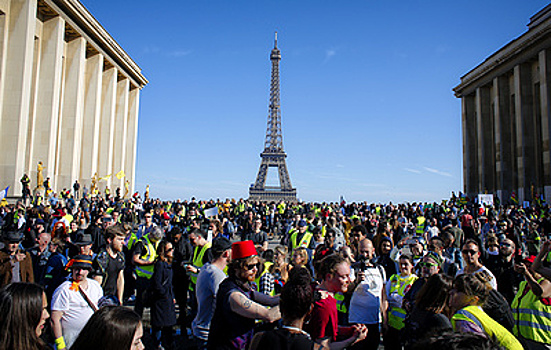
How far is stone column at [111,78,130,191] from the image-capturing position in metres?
45.3

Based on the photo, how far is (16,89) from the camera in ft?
88.2

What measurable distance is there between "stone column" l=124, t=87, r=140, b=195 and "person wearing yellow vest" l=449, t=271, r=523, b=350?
48081 mm

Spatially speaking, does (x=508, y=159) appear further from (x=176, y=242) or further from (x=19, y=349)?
(x=19, y=349)

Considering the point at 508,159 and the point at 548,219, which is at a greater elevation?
the point at 508,159

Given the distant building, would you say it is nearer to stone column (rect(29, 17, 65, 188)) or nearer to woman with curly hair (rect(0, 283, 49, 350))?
woman with curly hair (rect(0, 283, 49, 350))

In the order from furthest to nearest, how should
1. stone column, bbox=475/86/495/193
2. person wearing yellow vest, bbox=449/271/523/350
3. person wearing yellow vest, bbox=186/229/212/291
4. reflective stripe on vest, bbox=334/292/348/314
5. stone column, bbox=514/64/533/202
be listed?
stone column, bbox=475/86/495/193 → stone column, bbox=514/64/533/202 → person wearing yellow vest, bbox=186/229/212/291 → reflective stripe on vest, bbox=334/292/348/314 → person wearing yellow vest, bbox=449/271/523/350

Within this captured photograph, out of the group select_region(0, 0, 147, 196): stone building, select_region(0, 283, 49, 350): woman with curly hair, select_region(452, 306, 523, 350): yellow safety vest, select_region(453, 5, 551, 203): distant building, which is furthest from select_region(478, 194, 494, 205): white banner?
select_region(0, 0, 147, 196): stone building

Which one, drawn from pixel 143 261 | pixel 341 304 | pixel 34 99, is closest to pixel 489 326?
pixel 341 304

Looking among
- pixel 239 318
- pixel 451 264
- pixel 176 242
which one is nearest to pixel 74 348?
pixel 239 318

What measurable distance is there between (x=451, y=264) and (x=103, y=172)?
3980 centimetres

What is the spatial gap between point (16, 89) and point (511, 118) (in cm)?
4086

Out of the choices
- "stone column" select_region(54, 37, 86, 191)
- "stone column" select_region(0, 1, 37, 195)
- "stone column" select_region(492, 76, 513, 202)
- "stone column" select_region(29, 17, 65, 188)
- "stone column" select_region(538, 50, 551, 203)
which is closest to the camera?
"stone column" select_region(0, 1, 37, 195)

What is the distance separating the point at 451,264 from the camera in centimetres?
692

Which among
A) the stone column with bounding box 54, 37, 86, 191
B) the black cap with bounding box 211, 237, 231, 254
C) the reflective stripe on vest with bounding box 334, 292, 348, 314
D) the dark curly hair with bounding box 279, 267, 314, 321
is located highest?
the stone column with bounding box 54, 37, 86, 191
